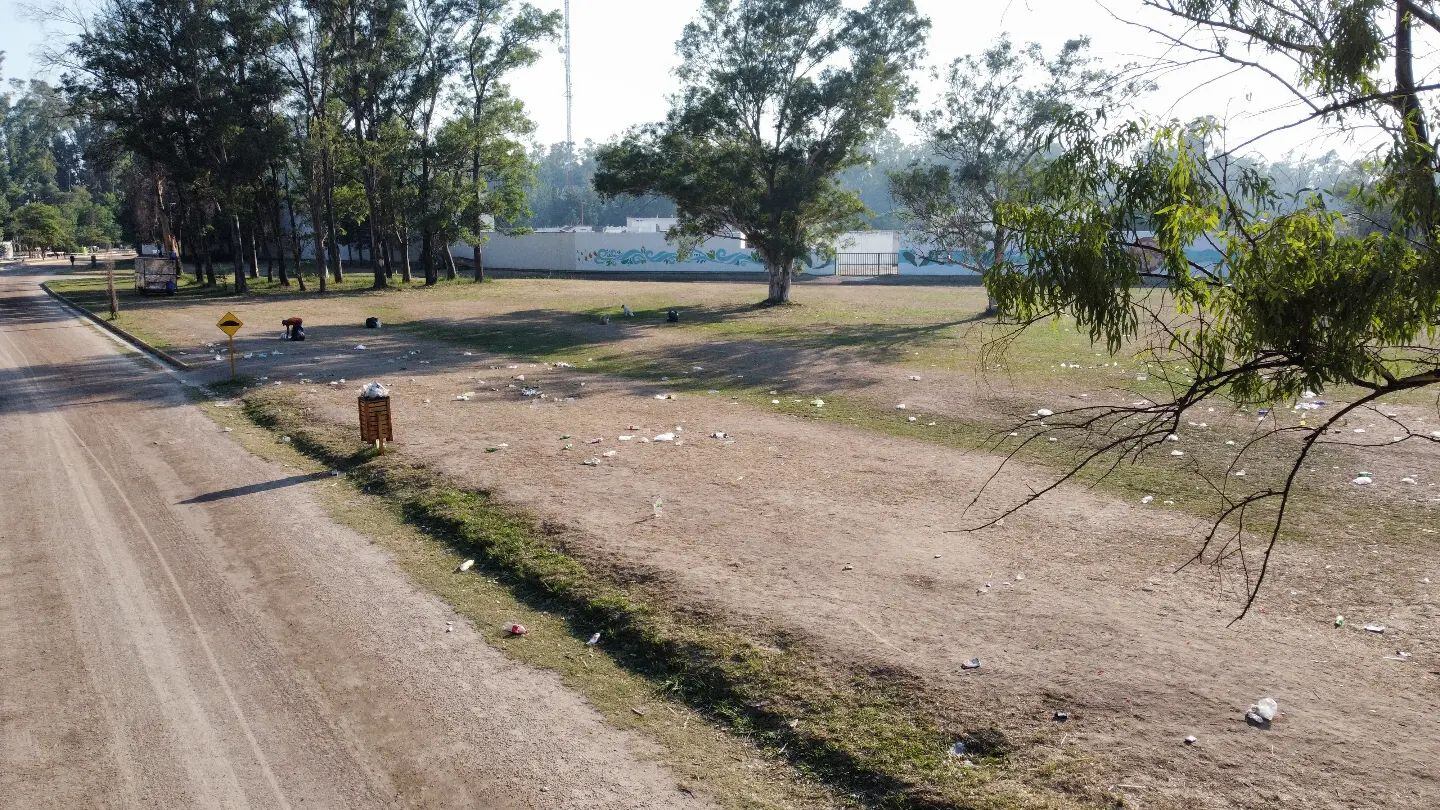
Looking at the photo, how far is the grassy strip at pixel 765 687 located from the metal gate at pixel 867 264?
50.1 meters

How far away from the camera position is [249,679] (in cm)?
638

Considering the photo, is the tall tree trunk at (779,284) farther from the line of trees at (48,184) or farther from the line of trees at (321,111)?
the line of trees at (48,184)

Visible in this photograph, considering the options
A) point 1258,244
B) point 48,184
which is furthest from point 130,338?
point 48,184

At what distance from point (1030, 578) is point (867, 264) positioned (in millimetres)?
52181

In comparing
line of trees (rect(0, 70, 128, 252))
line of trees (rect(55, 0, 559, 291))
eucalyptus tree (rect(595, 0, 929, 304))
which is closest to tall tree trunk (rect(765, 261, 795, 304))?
eucalyptus tree (rect(595, 0, 929, 304))

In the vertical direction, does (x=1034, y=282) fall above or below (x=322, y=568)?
above

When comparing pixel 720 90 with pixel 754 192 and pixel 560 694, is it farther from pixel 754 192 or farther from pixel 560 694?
pixel 560 694

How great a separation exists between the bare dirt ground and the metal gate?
41.9m

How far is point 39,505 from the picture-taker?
412 inches

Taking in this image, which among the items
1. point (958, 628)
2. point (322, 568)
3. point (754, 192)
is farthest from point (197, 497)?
point (754, 192)

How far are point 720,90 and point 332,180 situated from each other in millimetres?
18354

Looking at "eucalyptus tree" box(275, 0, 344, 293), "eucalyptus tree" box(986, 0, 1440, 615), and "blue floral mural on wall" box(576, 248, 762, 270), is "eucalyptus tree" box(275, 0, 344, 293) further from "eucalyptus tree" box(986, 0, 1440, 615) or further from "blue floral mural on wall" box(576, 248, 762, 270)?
"eucalyptus tree" box(986, 0, 1440, 615)

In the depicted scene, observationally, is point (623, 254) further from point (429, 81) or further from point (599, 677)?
point (599, 677)

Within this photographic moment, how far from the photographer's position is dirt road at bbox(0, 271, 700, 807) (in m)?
5.20
